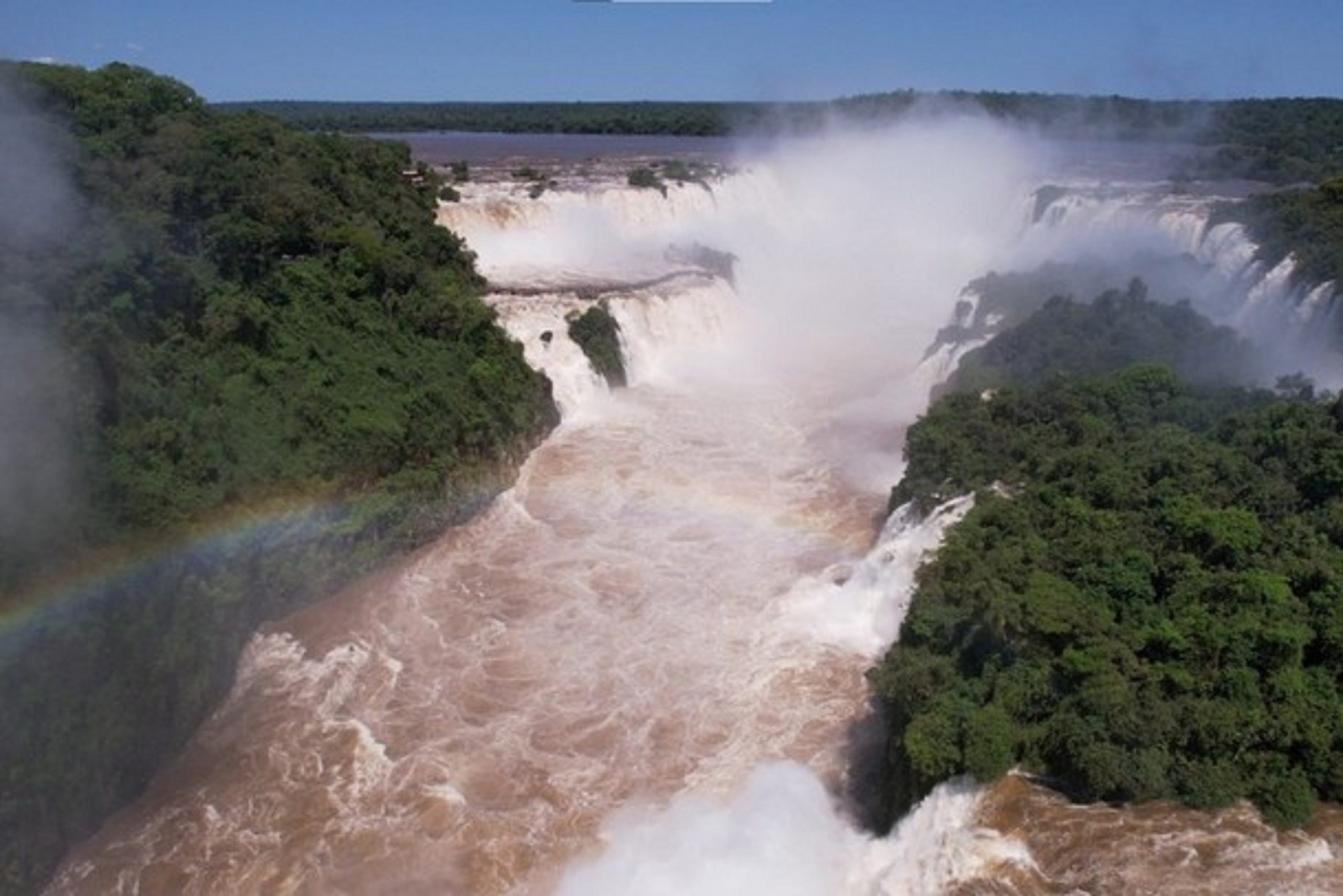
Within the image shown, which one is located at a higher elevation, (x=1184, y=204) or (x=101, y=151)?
(x=101, y=151)

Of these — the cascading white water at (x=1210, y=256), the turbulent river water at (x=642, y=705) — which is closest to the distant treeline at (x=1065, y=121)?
the cascading white water at (x=1210, y=256)

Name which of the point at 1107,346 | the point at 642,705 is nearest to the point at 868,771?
the point at 642,705

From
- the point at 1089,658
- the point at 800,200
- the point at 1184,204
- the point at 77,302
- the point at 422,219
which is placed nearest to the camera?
the point at 1089,658

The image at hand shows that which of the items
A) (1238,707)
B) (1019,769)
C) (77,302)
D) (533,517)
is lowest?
(533,517)

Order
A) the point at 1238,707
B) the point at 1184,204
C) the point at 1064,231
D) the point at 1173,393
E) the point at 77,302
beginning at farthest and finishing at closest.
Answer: the point at 1064,231
the point at 1184,204
the point at 1173,393
the point at 77,302
the point at 1238,707

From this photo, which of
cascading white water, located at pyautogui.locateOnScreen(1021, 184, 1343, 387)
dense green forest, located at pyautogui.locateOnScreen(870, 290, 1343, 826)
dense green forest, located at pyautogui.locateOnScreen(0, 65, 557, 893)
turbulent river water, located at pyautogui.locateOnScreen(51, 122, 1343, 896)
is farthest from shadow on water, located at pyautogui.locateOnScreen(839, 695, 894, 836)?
cascading white water, located at pyautogui.locateOnScreen(1021, 184, 1343, 387)

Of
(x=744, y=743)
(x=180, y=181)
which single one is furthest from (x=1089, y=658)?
(x=180, y=181)

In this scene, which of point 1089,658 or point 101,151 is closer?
point 1089,658

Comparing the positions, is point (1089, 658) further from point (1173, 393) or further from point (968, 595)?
point (1173, 393)
